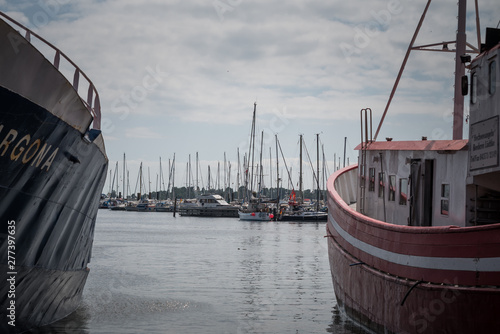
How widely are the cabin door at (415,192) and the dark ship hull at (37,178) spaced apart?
678 cm

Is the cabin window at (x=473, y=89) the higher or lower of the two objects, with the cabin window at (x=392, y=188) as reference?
higher

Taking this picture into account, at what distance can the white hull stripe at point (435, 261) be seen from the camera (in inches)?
334

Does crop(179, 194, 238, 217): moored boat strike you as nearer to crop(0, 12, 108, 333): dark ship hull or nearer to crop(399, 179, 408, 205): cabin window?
crop(399, 179, 408, 205): cabin window

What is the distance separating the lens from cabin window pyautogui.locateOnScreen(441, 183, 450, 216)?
11.8 metres

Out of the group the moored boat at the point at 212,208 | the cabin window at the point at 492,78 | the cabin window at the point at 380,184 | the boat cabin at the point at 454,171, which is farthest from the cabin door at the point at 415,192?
the moored boat at the point at 212,208

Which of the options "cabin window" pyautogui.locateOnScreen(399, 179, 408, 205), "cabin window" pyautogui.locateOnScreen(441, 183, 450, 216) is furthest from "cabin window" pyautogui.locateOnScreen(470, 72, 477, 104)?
"cabin window" pyautogui.locateOnScreen(399, 179, 408, 205)

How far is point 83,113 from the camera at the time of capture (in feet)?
34.3

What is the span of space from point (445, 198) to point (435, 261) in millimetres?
2476

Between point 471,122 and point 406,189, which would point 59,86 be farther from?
point 406,189

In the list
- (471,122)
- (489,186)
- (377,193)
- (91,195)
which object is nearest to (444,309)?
(489,186)

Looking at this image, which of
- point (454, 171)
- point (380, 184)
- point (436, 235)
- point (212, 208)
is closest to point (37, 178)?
point (436, 235)

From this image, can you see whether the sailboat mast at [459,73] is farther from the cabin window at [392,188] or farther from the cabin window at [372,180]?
the cabin window at [372,180]

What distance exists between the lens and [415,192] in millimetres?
12789

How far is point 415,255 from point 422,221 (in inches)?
101
